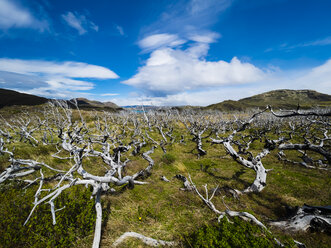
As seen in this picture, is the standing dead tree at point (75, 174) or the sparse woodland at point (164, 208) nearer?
the sparse woodland at point (164, 208)

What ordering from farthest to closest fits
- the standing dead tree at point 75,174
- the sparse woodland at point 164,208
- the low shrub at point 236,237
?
the standing dead tree at point 75,174, the sparse woodland at point 164,208, the low shrub at point 236,237

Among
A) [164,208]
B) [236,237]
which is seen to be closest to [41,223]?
[164,208]

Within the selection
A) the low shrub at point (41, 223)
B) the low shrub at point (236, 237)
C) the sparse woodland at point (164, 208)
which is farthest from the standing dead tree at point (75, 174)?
the low shrub at point (236, 237)

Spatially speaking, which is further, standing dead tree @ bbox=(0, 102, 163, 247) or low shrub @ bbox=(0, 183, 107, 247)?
standing dead tree @ bbox=(0, 102, 163, 247)

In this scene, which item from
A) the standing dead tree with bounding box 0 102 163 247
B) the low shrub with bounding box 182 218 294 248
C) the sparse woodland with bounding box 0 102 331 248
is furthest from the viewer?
the standing dead tree with bounding box 0 102 163 247

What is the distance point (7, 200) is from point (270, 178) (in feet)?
47.5

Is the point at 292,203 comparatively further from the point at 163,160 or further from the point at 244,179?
Answer: the point at 163,160

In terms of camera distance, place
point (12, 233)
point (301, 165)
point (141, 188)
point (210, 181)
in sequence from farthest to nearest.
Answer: point (301, 165), point (210, 181), point (141, 188), point (12, 233)

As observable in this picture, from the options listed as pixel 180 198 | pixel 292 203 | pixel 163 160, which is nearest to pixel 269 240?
pixel 180 198

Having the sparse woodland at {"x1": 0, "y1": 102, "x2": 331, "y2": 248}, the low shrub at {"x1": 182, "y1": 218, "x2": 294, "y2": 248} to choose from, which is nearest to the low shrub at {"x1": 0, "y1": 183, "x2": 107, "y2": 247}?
the sparse woodland at {"x1": 0, "y1": 102, "x2": 331, "y2": 248}

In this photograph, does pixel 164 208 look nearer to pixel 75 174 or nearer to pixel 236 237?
pixel 236 237

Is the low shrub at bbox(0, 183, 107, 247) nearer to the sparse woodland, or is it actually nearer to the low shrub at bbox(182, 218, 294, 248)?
the sparse woodland

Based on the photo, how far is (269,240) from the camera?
4176 millimetres

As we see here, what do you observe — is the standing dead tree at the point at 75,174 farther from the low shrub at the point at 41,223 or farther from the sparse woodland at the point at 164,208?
the low shrub at the point at 41,223
